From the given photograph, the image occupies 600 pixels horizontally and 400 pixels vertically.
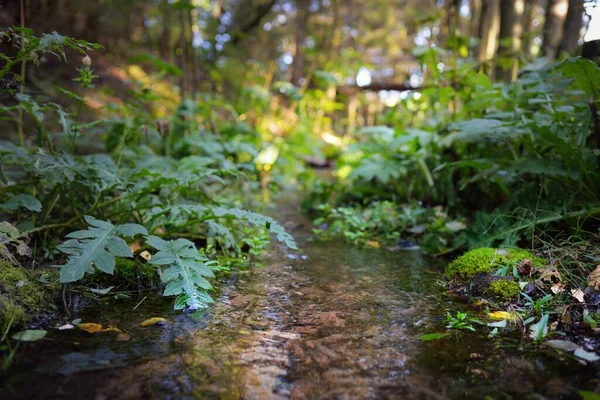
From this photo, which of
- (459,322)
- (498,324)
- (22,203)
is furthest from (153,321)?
(498,324)

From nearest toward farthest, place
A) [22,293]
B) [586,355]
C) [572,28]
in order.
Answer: [586,355]
[22,293]
[572,28]

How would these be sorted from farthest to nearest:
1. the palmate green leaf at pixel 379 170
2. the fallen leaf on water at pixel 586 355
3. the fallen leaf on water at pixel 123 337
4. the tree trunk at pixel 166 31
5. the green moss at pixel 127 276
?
the tree trunk at pixel 166 31 < the palmate green leaf at pixel 379 170 < the green moss at pixel 127 276 < the fallen leaf on water at pixel 123 337 < the fallen leaf on water at pixel 586 355

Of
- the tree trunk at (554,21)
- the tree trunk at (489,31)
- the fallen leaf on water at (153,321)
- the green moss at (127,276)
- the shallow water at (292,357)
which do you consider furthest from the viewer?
the tree trunk at (554,21)

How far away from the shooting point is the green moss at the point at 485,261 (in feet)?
7.06

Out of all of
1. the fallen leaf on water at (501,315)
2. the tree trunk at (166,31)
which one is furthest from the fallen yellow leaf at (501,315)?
the tree trunk at (166,31)

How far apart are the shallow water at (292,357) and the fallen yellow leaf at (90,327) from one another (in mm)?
32

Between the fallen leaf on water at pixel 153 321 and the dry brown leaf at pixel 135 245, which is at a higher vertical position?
the dry brown leaf at pixel 135 245

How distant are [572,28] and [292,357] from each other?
5.55 m

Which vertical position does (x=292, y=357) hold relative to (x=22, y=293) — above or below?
below

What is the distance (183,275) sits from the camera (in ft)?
5.77

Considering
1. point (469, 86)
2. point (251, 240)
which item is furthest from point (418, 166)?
point (251, 240)

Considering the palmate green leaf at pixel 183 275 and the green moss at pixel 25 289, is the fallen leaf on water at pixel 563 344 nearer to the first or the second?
the palmate green leaf at pixel 183 275

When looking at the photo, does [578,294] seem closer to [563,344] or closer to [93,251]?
[563,344]

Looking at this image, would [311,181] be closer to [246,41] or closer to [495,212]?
[495,212]
